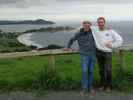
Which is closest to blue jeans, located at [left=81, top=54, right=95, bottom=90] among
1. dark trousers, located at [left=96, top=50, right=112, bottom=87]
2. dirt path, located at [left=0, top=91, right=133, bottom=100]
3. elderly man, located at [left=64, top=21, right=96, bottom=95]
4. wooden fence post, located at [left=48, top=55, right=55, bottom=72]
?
elderly man, located at [left=64, top=21, right=96, bottom=95]

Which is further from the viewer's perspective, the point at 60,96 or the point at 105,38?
the point at 105,38

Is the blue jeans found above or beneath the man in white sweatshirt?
beneath

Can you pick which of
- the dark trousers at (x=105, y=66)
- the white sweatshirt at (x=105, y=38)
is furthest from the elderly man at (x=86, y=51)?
the dark trousers at (x=105, y=66)

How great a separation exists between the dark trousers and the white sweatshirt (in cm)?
21

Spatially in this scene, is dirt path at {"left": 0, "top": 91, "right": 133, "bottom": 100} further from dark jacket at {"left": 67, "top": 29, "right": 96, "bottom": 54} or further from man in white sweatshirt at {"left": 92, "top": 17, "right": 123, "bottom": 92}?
dark jacket at {"left": 67, "top": 29, "right": 96, "bottom": 54}

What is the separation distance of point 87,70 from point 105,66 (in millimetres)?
475

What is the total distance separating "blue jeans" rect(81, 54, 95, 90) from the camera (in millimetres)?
9109

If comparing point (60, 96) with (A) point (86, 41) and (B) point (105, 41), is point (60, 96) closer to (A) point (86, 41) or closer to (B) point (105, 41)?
(A) point (86, 41)

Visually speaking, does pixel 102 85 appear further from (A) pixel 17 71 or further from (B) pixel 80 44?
(A) pixel 17 71

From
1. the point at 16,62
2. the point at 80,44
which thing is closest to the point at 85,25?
the point at 80,44

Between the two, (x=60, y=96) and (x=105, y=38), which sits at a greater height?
(x=105, y=38)

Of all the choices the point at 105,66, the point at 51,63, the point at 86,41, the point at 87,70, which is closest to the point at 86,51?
the point at 86,41

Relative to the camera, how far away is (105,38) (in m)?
9.02

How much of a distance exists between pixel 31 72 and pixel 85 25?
9.48ft
